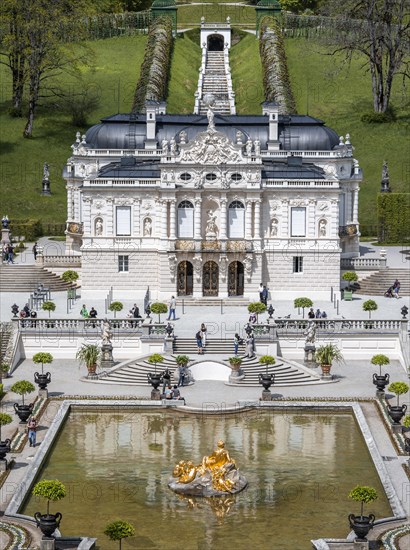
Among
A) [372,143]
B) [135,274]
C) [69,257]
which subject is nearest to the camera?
[135,274]

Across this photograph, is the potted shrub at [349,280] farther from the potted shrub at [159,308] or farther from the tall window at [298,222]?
the potted shrub at [159,308]

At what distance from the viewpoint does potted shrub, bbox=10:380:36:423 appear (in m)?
72.9

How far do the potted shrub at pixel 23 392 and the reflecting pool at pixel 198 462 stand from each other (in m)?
2.03

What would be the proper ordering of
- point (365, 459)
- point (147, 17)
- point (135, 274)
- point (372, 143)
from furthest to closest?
point (147, 17) < point (372, 143) < point (135, 274) < point (365, 459)

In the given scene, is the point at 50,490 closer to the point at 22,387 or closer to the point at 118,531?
the point at 118,531

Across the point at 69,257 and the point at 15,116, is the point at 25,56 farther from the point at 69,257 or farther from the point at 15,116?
the point at 69,257

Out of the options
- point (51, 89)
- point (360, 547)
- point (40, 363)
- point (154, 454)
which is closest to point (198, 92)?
point (51, 89)

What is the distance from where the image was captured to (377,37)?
144 metres

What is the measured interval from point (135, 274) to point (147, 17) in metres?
78.1

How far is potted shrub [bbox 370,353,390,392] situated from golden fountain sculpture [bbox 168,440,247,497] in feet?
56.6

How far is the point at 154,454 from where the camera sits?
6825 centimetres

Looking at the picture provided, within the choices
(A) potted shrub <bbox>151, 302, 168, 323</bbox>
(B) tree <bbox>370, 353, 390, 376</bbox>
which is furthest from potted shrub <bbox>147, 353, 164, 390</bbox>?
(B) tree <bbox>370, 353, 390, 376</bbox>

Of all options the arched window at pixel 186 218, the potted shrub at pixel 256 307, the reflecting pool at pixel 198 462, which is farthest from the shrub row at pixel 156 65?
the reflecting pool at pixel 198 462

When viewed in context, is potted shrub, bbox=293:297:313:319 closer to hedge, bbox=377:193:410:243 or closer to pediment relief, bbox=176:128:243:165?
pediment relief, bbox=176:128:243:165
